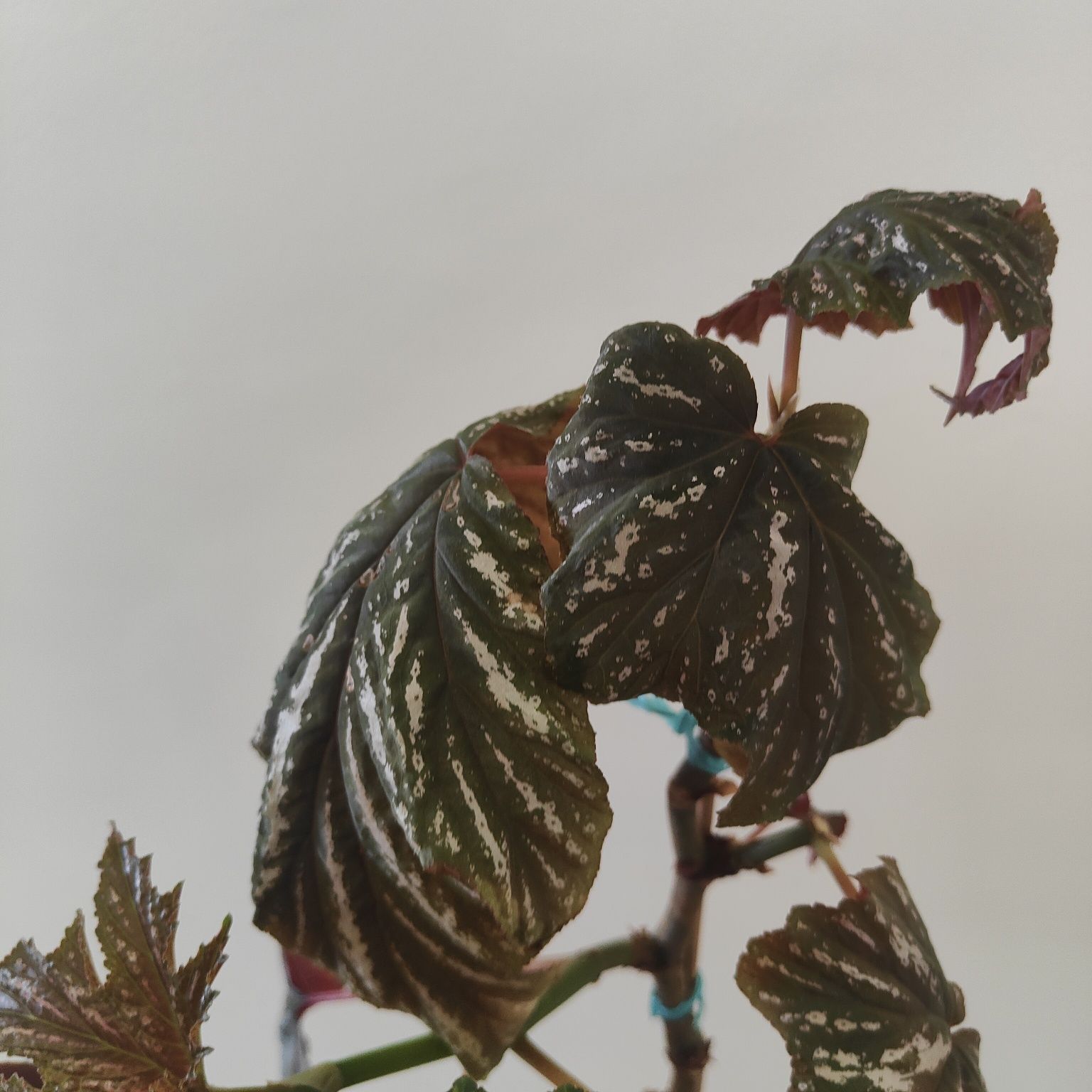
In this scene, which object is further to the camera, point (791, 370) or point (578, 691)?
point (791, 370)

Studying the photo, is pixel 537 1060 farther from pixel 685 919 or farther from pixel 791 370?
pixel 791 370

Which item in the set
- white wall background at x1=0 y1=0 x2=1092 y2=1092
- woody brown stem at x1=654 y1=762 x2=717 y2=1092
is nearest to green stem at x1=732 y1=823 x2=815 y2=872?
woody brown stem at x1=654 y1=762 x2=717 y2=1092

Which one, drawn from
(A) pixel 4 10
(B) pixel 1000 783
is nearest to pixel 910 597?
(B) pixel 1000 783

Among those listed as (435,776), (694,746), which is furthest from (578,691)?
(694,746)

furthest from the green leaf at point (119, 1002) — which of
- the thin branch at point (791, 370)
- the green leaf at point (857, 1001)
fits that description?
the thin branch at point (791, 370)

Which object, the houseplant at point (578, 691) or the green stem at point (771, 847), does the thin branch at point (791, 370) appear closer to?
the houseplant at point (578, 691)

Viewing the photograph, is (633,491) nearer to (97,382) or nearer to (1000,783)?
(1000,783)

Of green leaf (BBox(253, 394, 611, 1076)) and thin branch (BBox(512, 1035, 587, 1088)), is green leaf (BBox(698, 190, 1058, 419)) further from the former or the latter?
thin branch (BBox(512, 1035, 587, 1088))
